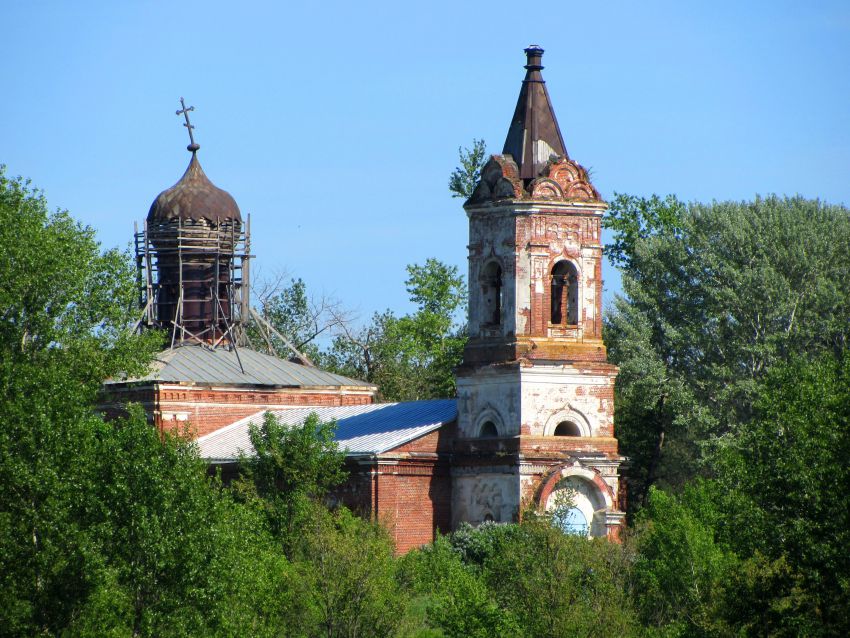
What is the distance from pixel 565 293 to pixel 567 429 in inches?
110

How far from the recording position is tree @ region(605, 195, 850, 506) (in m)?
48.1

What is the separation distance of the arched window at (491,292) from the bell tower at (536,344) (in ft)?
0.07

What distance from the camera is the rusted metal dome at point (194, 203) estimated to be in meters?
48.6

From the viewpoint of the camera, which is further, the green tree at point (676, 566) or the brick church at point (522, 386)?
the brick church at point (522, 386)

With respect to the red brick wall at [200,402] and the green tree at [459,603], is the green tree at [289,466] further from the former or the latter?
the red brick wall at [200,402]

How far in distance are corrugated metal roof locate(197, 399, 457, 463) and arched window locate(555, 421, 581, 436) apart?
2329mm

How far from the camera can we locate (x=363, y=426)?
4184cm

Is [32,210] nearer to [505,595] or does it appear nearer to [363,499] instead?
[363,499]

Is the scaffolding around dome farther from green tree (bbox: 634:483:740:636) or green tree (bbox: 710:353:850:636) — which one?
green tree (bbox: 710:353:850:636)

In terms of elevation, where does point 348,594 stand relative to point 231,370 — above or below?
below

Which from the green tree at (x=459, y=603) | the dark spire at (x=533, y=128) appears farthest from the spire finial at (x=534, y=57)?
the green tree at (x=459, y=603)

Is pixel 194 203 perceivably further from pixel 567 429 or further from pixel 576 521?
pixel 576 521

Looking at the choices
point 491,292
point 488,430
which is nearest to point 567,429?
point 488,430

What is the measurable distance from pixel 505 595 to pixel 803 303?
19859mm
